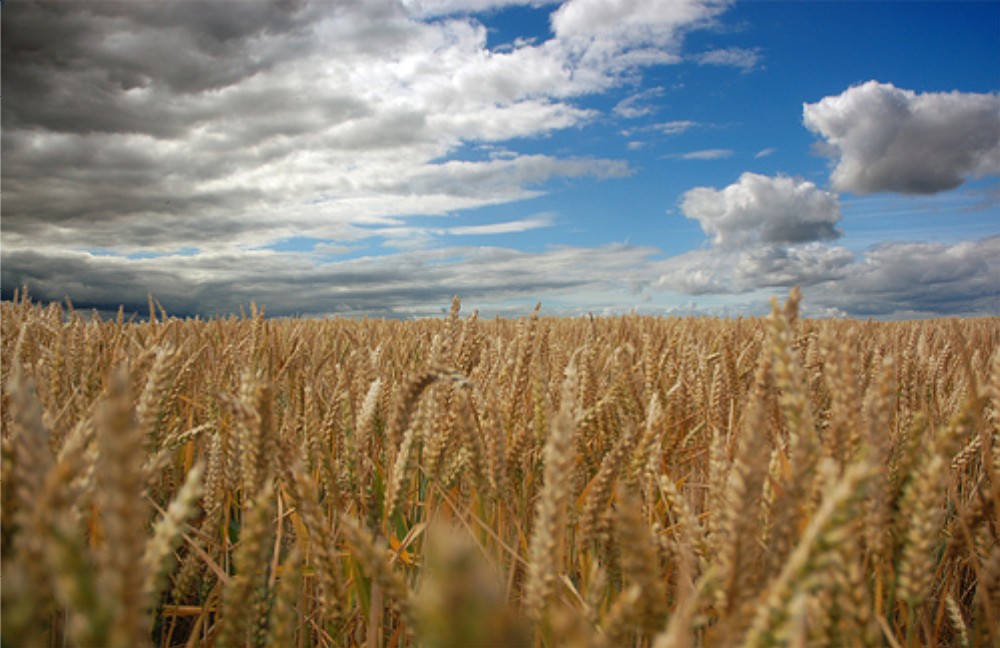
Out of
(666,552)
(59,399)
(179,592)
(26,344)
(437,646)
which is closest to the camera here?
(437,646)

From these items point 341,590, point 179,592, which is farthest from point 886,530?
point 179,592

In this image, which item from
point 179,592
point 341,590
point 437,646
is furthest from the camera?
point 179,592

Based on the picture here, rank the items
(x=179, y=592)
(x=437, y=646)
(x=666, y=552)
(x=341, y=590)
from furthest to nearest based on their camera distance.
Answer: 1. (x=179, y=592)
2. (x=666, y=552)
3. (x=341, y=590)
4. (x=437, y=646)

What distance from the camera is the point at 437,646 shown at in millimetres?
374

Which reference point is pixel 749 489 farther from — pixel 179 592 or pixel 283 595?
pixel 179 592

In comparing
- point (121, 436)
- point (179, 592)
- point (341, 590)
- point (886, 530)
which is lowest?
point (179, 592)

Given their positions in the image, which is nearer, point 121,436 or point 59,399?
point 121,436

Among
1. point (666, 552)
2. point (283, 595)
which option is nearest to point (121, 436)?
point (283, 595)

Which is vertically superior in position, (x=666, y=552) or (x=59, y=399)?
(x=59, y=399)

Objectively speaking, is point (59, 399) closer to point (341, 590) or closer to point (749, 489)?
point (341, 590)

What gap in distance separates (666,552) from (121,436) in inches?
39.4

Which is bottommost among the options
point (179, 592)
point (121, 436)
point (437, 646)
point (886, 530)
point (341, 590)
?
point (179, 592)

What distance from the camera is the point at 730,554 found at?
72cm

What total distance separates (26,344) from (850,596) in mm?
3323
